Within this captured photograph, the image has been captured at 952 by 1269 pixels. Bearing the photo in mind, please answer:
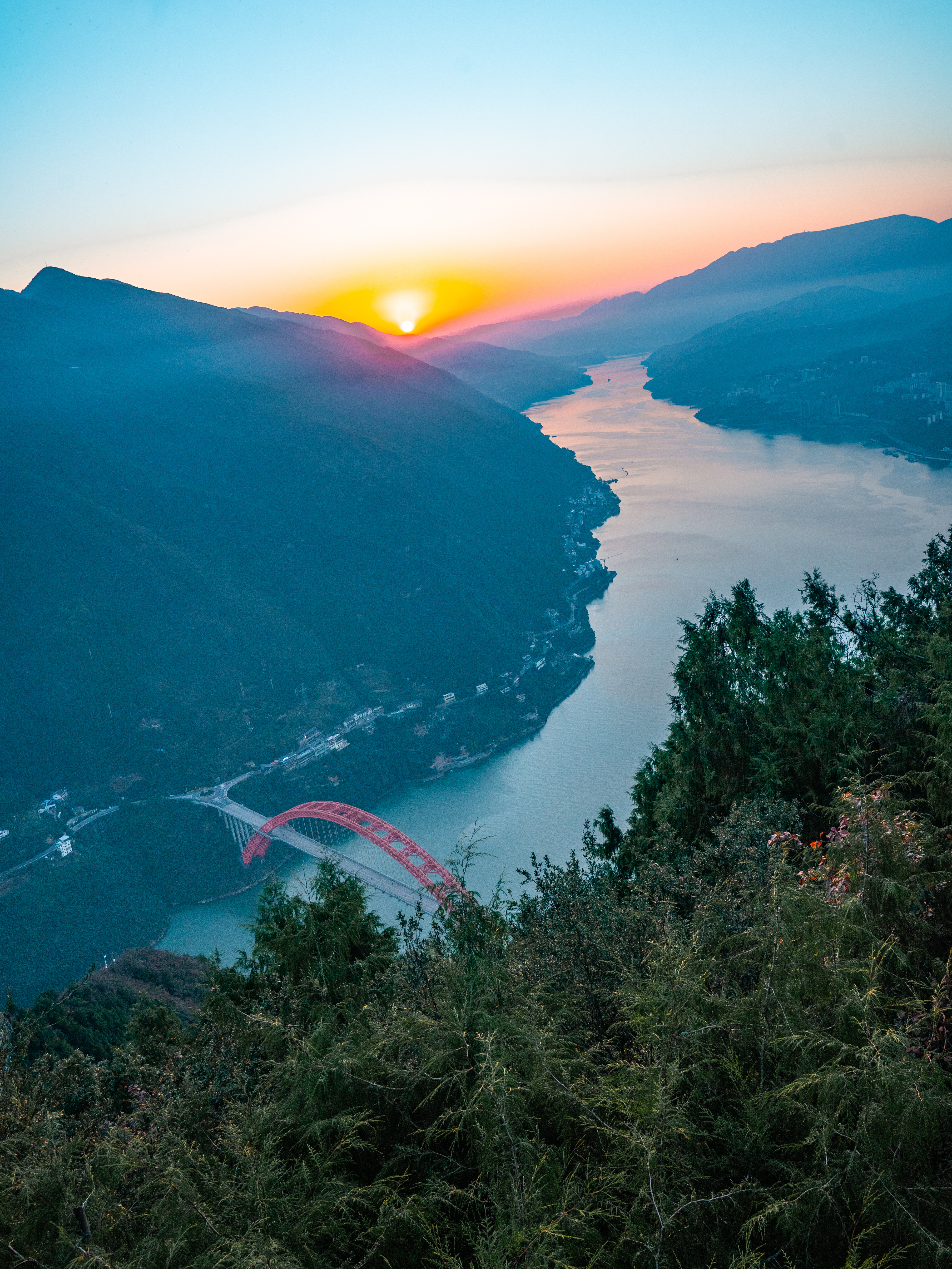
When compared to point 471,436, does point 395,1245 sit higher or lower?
lower

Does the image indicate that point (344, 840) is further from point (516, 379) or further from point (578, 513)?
point (516, 379)

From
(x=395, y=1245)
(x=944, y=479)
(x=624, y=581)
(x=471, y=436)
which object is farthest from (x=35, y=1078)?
(x=471, y=436)

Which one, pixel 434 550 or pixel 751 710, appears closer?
pixel 751 710

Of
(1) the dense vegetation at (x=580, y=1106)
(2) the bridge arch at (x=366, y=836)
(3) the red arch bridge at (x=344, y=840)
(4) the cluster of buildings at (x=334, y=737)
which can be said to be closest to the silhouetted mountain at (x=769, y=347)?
(4) the cluster of buildings at (x=334, y=737)

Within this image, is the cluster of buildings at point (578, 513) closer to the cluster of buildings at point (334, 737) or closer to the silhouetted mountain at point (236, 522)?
the silhouetted mountain at point (236, 522)

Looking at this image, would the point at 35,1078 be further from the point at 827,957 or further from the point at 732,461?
the point at 732,461

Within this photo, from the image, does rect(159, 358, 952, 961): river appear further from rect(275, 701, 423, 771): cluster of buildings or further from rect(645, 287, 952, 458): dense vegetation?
rect(645, 287, 952, 458): dense vegetation

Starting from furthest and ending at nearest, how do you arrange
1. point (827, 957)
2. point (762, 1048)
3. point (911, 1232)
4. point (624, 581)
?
point (624, 581)
point (827, 957)
point (762, 1048)
point (911, 1232)
